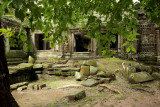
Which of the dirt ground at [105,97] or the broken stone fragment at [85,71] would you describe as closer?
the dirt ground at [105,97]

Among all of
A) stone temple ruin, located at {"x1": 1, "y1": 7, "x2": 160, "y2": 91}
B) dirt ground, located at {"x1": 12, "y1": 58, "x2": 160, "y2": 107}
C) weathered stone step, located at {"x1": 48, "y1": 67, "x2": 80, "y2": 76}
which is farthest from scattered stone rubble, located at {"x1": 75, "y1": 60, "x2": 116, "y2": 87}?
weathered stone step, located at {"x1": 48, "y1": 67, "x2": 80, "y2": 76}

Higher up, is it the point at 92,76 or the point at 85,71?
the point at 85,71

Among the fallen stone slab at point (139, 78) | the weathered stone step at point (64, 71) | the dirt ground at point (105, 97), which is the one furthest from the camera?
the weathered stone step at point (64, 71)

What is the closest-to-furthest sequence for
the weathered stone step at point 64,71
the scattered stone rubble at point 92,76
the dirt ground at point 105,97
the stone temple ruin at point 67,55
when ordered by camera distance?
the dirt ground at point 105,97 < the scattered stone rubble at point 92,76 < the weathered stone step at point 64,71 < the stone temple ruin at point 67,55

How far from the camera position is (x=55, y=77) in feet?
25.4

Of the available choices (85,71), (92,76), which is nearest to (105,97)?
(92,76)

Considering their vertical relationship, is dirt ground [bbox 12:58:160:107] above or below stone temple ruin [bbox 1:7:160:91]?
below

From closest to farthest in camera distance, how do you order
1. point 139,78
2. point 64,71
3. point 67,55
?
point 139,78, point 64,71, point 67,55

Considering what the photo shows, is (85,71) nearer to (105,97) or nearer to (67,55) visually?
(105,97)

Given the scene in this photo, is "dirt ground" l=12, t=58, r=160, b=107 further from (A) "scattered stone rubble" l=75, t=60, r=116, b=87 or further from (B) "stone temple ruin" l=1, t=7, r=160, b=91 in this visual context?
(B) "stone temple ruin" l=1, t=7, r=160, b=91

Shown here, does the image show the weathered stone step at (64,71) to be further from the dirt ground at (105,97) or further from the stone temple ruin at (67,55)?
the dirt ground at (105,97)

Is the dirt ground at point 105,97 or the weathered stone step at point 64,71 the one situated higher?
the weathered stone step at point 64,71

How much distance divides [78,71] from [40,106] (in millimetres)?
4367

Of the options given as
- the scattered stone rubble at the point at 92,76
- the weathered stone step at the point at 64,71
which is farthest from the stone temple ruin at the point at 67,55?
the scattered stone rubble at the point at 92,76
